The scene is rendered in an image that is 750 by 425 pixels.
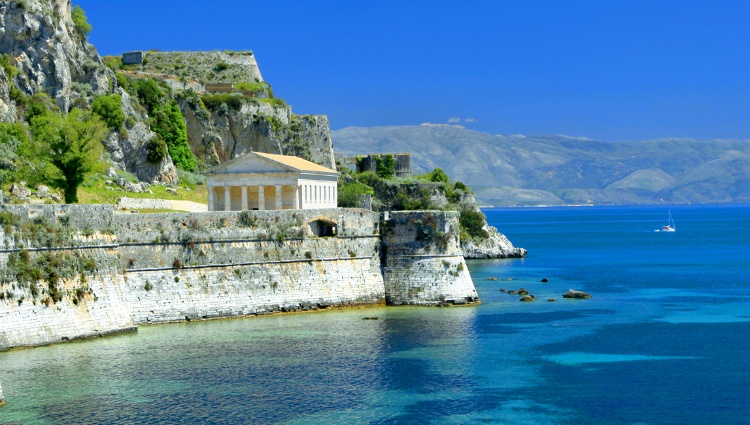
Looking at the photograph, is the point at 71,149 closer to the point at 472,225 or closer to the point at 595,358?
the point at 595,358

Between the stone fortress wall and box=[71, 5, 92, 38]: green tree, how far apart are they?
3561 cm

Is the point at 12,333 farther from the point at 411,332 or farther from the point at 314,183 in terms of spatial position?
the point at 314,183

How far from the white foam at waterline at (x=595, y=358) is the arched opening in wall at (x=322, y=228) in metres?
15.1

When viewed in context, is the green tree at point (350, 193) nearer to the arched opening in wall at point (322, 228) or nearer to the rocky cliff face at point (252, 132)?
the rocky cliff face at point (252, 132)

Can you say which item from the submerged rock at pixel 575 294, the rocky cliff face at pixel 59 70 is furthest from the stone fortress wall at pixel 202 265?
the rocky cliff face at pixel 59 70

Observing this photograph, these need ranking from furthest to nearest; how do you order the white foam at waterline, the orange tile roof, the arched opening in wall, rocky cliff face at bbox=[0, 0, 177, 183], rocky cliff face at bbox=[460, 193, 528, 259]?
1. rocky cliff face at bbox=[460, 193, 528, 259]
2. rocky cliff face at bbox=[0, 0, 177, 183]
3. the orange tile roof
4. the arched opening in wall
5. the white foam at waterline

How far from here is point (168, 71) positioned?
3713 inches

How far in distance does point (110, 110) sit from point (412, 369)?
1624 inches

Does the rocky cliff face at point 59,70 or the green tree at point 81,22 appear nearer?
the rocky cliff face at point 59,70

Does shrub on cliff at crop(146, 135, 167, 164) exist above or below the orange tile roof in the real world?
above

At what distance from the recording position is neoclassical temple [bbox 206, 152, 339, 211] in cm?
5628

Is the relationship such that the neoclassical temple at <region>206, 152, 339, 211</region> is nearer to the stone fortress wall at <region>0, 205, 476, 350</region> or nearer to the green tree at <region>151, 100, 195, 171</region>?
the stone fortress wall at <region>0, 205, 476, 350</region>

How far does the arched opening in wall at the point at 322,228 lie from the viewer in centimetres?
5031

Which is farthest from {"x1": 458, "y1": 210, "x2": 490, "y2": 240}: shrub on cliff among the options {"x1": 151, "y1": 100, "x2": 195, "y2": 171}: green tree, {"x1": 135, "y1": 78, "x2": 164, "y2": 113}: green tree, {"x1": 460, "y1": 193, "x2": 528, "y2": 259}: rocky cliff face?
{"x1": 135, "y1": 78, "x2": 164, "y2": 113}: green tree
